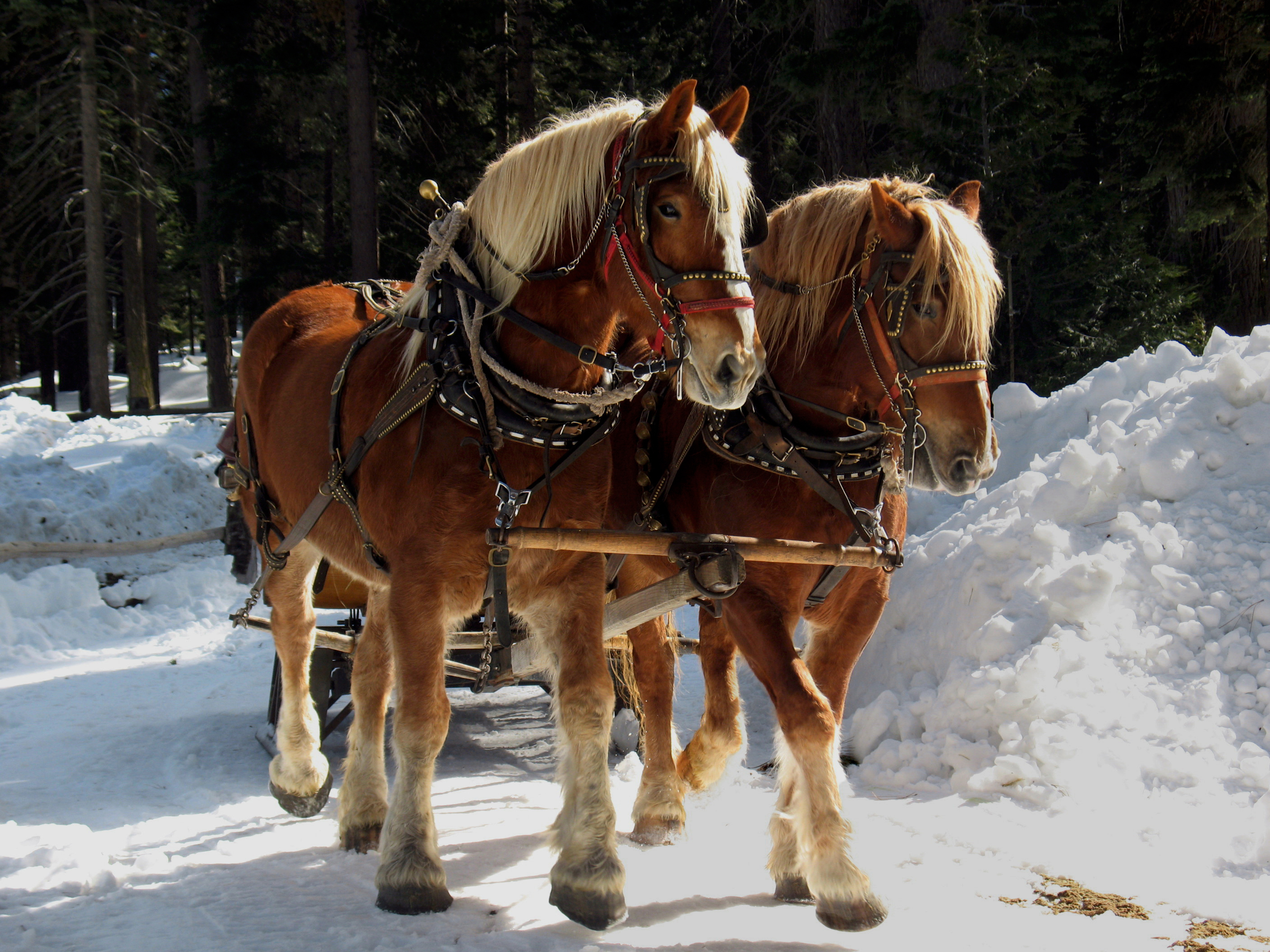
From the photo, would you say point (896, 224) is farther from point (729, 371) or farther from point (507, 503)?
point (507, 503)

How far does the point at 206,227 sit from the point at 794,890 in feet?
49.7

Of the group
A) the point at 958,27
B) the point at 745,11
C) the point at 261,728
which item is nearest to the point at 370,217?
the point at 745,11

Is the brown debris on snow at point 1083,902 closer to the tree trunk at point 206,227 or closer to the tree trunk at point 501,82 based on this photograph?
the tree trunk at point 501,82

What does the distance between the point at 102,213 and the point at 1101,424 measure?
19.6 metres

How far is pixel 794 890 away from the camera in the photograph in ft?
11.5

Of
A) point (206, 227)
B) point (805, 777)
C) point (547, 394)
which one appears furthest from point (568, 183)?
point (206, 227)

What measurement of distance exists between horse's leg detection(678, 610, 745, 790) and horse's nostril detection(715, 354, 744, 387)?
4.89 feet

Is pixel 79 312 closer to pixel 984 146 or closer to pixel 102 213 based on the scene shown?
pixel 102 213

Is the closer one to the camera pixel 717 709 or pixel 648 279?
pixel 648 279

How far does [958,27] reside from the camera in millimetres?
8516

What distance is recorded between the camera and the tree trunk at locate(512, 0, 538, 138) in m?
14.1

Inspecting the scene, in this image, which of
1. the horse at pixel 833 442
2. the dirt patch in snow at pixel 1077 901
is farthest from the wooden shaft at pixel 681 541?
the dirt patch in snow at pixel 1077 901

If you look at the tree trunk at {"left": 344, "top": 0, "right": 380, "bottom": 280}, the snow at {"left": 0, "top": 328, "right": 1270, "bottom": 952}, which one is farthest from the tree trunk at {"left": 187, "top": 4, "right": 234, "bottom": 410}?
the snow at {"left": 0, "top": 328, "right": 1270, "bottom": 952}

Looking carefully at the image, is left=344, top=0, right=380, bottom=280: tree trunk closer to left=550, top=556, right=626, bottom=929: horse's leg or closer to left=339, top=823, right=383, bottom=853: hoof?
left=339, top=823, right=383, bottom=853: hoof
